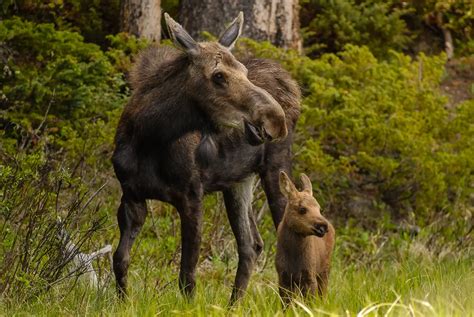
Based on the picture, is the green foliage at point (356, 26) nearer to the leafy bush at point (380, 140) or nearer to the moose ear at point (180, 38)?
the leafy bush at point (380, 140)

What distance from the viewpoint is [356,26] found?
16.2 metres

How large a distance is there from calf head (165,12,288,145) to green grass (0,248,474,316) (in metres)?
1.14

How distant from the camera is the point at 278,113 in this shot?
7.36 metres

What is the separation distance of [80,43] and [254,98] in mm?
5680

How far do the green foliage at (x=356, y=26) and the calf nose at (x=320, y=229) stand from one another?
871cm

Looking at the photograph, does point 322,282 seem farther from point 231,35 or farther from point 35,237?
point 35,237

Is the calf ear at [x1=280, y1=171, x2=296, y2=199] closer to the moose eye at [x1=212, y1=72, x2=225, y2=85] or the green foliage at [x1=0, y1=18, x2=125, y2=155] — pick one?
the moose eye at [x1=212, y1=72, x2=225, y2=85]

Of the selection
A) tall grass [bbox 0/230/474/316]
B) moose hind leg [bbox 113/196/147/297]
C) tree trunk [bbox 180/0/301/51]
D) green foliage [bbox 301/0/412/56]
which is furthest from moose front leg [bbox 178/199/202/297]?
green foliage [bbox 301/0/412/56]

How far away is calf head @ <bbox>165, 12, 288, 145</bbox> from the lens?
24.2 ft

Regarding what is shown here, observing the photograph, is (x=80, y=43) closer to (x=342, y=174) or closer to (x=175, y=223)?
(x=175, y=223)

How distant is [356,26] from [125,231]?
354 inches

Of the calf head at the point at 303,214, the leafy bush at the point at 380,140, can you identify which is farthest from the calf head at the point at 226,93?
the leafy bush at the point at 380,140

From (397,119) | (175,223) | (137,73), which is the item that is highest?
(137,73)

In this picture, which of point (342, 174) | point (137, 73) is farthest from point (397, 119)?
point (137, 73)
